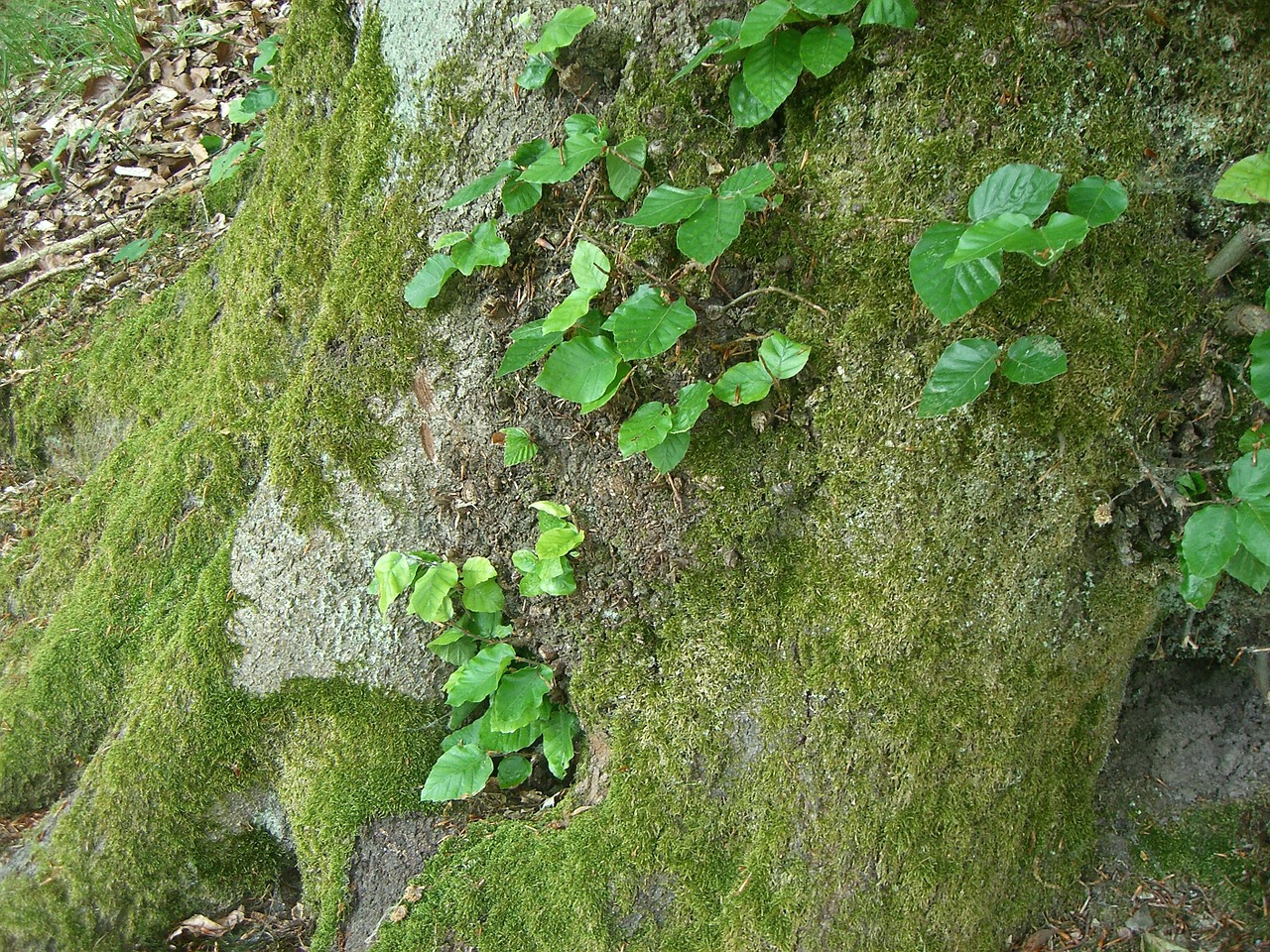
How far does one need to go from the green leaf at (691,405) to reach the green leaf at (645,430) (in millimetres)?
21

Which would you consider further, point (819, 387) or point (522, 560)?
point (522, 560)

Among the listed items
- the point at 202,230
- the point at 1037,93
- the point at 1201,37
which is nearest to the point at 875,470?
the point at 1037,93

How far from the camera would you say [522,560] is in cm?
201

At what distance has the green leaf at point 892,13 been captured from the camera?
1.51 metres

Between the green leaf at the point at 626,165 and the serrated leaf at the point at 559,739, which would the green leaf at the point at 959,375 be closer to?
the green leaf at the point at 626,165

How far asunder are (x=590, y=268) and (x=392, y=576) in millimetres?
912

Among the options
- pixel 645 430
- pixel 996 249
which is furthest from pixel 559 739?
pixel 996 249

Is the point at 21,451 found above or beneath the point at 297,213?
beneath

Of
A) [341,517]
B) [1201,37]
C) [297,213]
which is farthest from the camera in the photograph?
[297,213]

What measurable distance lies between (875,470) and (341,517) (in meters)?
1.40

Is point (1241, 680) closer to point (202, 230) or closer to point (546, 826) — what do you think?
point (546, 826)

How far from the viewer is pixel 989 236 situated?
4.42 feet

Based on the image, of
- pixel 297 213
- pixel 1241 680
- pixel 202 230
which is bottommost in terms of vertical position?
pixel 1241 680

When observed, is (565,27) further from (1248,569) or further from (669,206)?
(1248,569)
